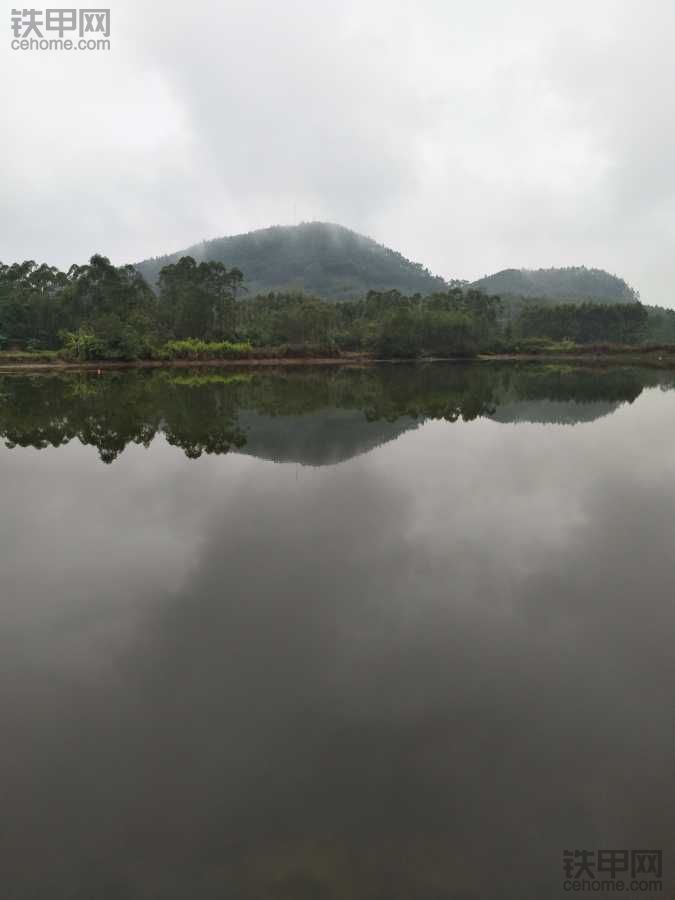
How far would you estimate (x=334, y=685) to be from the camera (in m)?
4.98

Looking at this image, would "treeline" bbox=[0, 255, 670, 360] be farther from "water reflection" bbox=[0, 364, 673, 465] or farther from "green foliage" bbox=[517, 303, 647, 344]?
"water reflection" bbox=[0, 364, 673, 465]

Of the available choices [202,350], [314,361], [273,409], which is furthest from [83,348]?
[273,409]

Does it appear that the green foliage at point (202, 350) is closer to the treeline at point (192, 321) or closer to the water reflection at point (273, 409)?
the treeline at point (192, 321)

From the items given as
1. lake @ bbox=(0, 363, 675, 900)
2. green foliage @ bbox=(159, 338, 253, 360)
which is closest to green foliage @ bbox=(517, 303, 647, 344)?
green foliage @ bbox=(159, 338, 253, 360)

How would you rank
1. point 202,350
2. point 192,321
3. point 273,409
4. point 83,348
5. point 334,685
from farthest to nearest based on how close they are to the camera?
point 192,321 < point 202,350 < point 83,348 < point 273,409 < point 334,685

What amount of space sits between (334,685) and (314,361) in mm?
61930

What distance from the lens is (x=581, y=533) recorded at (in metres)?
8.91

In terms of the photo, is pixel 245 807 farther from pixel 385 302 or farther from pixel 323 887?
pixel 385 302

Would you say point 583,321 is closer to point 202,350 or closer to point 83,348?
point 202,350

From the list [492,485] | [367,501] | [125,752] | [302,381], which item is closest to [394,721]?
[125,752]

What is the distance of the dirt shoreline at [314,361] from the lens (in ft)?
180

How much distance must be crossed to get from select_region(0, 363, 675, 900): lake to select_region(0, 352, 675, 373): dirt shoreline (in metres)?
47.3

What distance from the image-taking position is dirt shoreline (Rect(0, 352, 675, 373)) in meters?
54.9

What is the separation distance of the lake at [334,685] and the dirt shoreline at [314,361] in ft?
155
